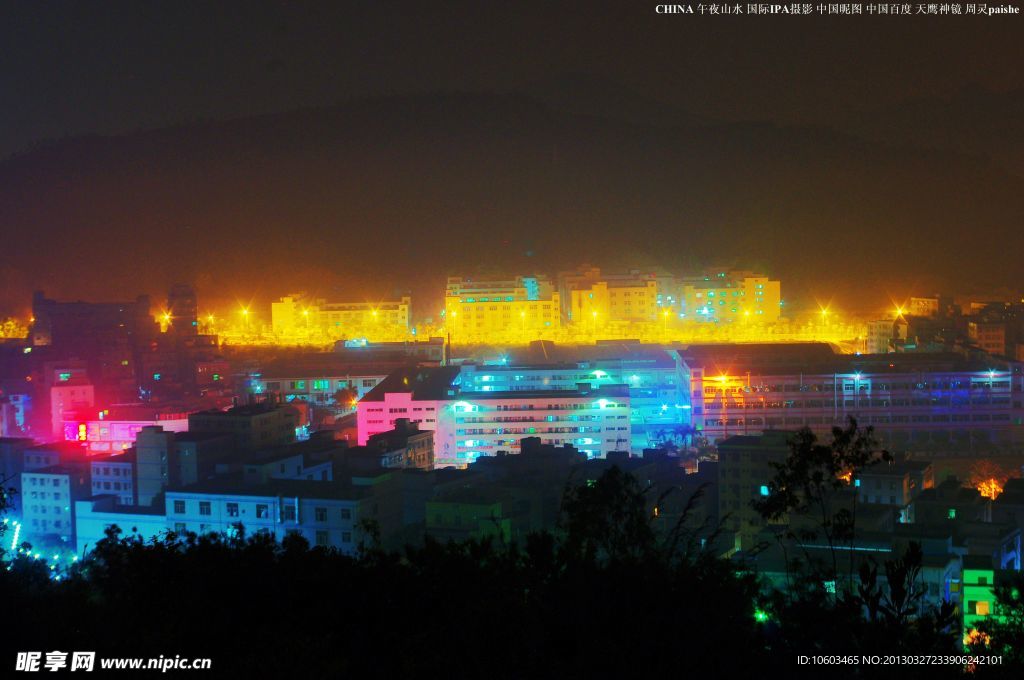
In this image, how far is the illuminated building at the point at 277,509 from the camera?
5742 millimetres

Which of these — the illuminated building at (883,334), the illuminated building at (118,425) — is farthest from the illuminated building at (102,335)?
the illuminated building at (883,334)

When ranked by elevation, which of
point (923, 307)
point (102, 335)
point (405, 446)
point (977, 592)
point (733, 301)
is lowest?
point (977, 592)

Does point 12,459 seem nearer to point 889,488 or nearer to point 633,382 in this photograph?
point 633,382

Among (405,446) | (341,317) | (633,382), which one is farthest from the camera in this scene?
(341,317)

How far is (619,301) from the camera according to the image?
17484 millimetres

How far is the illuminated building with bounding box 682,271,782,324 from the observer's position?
57.2 feet

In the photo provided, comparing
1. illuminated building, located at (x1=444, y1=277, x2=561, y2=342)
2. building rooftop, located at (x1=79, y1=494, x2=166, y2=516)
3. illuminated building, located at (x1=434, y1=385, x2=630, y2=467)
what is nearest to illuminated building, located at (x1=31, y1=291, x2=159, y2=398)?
illuminated building, located at (x1=434, y1=385, x2=630, y2=467)

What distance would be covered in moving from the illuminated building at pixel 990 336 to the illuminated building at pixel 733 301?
4.19 m

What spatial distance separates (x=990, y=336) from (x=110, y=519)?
10142 millimetres

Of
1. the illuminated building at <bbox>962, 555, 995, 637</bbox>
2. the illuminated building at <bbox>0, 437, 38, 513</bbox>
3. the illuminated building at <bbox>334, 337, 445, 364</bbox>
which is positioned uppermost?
the illuminated building at <bbox>334, 337, 445, 364</bbox>

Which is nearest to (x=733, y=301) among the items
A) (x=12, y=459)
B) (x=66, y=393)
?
(x=66, y=393)

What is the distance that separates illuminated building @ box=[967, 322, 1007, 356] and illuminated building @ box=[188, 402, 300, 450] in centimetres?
826

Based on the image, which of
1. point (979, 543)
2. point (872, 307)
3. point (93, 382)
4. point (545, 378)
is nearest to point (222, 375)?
point (93, 382)

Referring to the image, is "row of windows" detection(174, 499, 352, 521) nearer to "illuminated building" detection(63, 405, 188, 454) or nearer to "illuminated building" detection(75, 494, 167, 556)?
"illuminated building" detection(75, 494, 167, 556)
